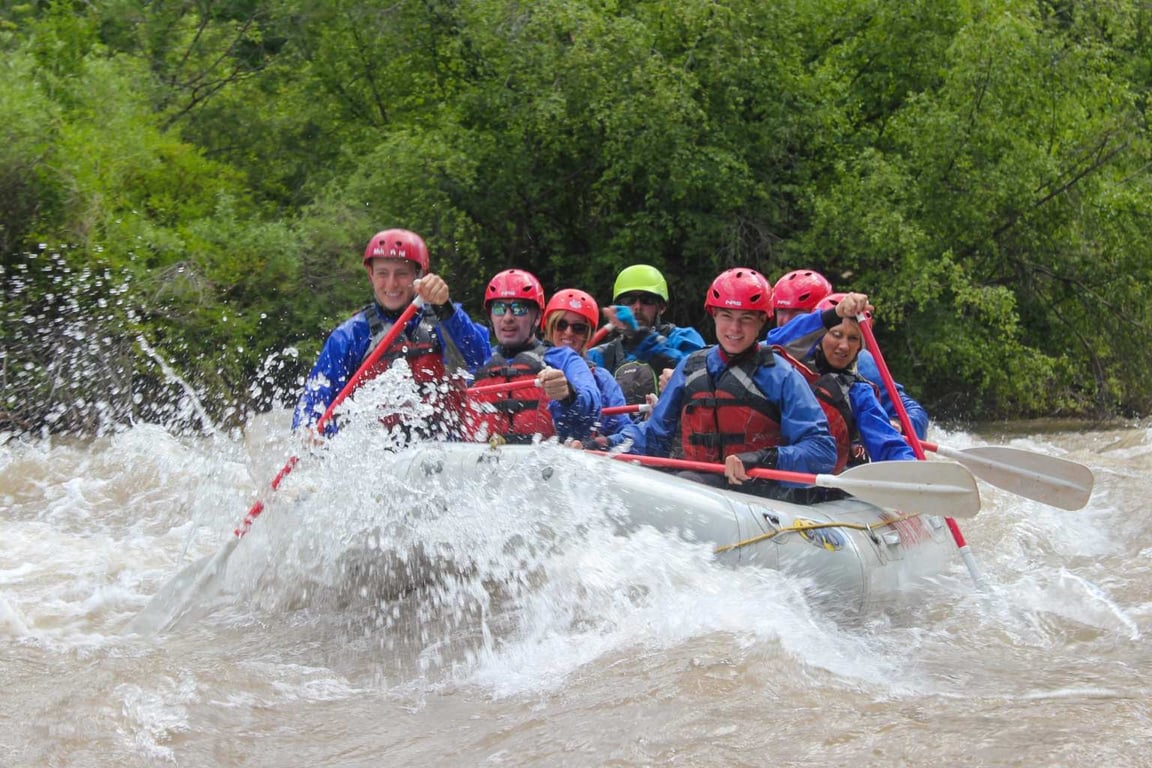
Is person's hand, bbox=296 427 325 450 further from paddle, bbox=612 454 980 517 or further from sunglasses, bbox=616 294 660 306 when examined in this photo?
sunglasses, bbox=616 294 660 306

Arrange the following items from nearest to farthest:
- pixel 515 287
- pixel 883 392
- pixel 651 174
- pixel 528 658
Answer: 1. pixel 528 658
2. pixel 515 287
3. pixel 883 392
4. pixel 651 174

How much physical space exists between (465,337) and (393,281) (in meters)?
0.42

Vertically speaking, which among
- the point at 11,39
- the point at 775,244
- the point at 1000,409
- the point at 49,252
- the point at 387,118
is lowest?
the point at 1000,409

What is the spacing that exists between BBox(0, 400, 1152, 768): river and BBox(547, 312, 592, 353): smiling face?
1833mm

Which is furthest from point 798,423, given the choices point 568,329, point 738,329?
point 568,329

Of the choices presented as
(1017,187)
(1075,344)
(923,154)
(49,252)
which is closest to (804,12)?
(923,154)

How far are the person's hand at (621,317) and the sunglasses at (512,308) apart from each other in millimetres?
2320

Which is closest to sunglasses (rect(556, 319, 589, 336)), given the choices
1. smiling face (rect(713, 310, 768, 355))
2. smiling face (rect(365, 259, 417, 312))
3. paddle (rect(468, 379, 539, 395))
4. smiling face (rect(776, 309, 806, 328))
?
smiling face (rect(776, 309, 806, 328))

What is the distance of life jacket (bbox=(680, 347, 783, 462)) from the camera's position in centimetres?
552

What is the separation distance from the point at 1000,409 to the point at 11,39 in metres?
11.5

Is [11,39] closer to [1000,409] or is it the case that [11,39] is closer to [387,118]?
[387,118]

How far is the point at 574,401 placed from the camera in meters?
5.92

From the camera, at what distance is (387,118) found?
15273 millimetres

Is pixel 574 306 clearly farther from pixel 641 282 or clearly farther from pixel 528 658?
pixel 528 658
